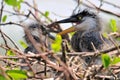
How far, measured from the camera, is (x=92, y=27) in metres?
3.98

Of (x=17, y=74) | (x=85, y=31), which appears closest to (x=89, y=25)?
(x=85, y=31)

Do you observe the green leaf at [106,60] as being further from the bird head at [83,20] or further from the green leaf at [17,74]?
the bird head at [83,20]

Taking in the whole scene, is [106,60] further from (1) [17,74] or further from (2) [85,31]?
(2) [85,31]

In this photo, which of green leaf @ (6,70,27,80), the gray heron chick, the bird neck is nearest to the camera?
green leaf @ (6,70,27,80)

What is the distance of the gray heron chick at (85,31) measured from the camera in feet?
11.1

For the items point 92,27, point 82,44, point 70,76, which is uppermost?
point 92,27

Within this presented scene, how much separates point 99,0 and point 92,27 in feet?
4.58

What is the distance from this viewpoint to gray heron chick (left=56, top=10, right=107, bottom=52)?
134 inches

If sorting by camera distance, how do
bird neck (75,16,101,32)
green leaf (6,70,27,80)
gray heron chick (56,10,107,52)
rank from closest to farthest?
green leaf (6,70,27,80), gray heron chick (56,10,107,52), bird neck (75,16,101,32)

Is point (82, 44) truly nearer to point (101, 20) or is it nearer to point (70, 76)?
point (101, 20)

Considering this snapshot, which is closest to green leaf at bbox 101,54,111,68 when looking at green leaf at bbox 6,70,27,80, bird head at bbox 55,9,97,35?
green leaf at bbox 6,70,27,80

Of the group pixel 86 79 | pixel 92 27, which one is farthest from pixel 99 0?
pixel 92 27

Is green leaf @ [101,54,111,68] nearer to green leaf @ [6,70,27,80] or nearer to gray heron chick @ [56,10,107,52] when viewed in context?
green leaf @ [6,70,27,80]

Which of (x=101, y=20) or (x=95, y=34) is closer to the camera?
(x=95, y=34)
